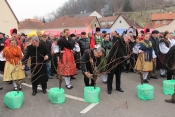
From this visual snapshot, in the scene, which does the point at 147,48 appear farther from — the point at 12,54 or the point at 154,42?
the point at 12,54

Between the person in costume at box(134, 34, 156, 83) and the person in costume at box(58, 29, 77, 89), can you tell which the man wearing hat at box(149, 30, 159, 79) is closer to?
the person in costume at box(134, 34, 156, 83)

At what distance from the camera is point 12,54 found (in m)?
5.34

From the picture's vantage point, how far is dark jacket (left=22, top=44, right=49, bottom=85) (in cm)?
514

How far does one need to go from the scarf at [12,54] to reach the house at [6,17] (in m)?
19.5

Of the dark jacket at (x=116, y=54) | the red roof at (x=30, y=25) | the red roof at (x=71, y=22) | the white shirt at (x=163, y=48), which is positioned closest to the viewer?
the dark jacket at (x=116, y=54)

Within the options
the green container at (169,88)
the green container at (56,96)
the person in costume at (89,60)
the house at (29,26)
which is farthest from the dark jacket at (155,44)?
the house at (29,26)

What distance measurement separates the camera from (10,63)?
17.7 feet

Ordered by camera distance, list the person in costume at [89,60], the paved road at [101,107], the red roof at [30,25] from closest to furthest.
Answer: the paved road at [101,107] → the person in costume at [89,60] → the red roof at [30,25]

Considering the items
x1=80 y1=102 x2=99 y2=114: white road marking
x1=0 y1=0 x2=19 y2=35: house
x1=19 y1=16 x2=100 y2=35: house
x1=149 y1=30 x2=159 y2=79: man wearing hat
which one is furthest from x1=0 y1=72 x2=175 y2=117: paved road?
x1=19 y1=16 x2=100 y2=35: house

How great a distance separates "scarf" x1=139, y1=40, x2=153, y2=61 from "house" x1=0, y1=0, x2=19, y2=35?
20898 millimetres

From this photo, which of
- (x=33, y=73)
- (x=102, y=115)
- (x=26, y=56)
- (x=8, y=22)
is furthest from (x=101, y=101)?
(x=8, y=22)

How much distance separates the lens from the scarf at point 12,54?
17.4 ft

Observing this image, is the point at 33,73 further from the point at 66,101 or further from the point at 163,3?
the point at 163,3

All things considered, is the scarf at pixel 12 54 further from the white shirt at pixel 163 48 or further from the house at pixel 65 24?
the house at pixel 65 24
